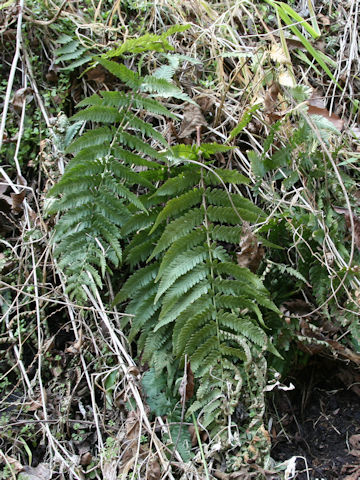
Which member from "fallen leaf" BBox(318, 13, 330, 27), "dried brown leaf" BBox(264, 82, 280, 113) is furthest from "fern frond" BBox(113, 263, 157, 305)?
"fallen leaf" BBox(318, 13, 330, 27)

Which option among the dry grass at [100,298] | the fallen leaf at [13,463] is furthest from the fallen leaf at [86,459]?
the fallen leaf at [13,463]

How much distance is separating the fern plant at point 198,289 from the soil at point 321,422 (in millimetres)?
400

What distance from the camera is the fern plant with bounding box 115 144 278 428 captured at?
198cm

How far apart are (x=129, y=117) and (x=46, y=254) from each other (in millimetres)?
806

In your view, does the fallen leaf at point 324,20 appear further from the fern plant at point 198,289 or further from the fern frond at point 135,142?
the fern frond at point 135,142

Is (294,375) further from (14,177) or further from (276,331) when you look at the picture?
(14,177)

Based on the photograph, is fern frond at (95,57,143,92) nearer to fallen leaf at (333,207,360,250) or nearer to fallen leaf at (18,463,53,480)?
fallen leaf at (333,207,360,250)

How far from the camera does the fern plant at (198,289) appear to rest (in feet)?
6.51

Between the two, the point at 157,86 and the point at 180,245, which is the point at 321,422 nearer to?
the point at 180,245

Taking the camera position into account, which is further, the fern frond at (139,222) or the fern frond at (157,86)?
the fern frond at (157,86)

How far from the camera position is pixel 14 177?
275 cm

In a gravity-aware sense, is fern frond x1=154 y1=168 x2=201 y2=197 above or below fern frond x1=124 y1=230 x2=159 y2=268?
above

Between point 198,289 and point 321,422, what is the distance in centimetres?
89

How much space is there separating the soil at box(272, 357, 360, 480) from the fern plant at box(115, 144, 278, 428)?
400mm
